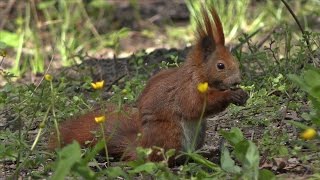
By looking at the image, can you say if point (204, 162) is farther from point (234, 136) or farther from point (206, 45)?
point (206, 45)

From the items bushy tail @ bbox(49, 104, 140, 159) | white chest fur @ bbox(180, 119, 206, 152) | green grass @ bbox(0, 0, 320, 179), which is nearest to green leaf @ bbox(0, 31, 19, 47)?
green grass @ bbox(0, 0, 320, 179)

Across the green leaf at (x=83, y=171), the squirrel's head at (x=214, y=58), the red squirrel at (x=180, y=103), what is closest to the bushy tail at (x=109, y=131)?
the red squirrel at (x=180, y=103)

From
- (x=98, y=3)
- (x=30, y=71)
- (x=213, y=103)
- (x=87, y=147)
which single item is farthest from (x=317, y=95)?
(x=98, y=3)

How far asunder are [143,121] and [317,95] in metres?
0.94

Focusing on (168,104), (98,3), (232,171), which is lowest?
(232,171)

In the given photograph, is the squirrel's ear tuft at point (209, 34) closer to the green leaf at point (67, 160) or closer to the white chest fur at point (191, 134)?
the white chest fur at point (191, 134)

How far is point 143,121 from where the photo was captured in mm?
4906

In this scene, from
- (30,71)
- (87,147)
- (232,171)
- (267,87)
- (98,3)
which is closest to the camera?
(232,171)

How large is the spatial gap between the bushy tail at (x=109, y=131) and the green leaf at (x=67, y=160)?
1.00 metres

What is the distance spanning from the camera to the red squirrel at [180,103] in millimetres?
4852

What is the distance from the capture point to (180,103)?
489 centimetres

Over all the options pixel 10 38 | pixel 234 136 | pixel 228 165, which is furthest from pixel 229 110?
pixel 10 38

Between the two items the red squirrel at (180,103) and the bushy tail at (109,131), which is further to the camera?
the bushy tail at (109,131)

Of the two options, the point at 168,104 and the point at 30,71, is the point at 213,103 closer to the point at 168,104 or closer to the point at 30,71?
→ the point at 168,104
